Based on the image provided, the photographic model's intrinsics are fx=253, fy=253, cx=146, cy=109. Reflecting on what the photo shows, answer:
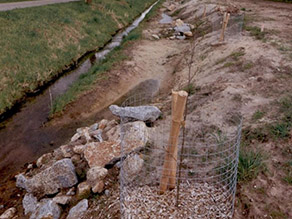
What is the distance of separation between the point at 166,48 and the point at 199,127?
1267 centimetres

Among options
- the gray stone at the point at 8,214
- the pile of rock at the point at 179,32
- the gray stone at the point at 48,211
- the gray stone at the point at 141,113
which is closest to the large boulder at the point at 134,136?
the gray stone at the point at 141,113

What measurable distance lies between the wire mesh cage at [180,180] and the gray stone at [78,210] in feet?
3.58

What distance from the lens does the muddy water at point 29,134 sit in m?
9.06

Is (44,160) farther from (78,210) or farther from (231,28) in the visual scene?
(231,28)

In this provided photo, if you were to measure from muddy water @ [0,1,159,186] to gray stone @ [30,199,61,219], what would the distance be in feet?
9.37

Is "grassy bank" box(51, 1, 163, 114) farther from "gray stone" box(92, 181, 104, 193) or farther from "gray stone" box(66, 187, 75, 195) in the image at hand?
"gray stone" box(92, 181, 104, 193)

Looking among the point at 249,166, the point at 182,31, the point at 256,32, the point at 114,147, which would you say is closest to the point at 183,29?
the point at 182,31

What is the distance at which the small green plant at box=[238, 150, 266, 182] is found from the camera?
5.01 m

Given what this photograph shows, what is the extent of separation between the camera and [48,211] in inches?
223

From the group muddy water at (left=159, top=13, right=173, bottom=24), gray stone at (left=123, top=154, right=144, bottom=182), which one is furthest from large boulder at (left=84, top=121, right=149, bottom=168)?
muddy water at (left=159, top=13, right=173, bottom=24)

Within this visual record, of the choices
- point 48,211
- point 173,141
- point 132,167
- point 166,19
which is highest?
point 173,141

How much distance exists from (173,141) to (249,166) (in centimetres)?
192

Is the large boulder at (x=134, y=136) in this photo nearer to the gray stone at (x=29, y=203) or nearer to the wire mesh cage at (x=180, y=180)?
the wire mesh cage at (x=180, y=180)

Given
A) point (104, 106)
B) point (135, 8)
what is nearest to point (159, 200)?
point (104, 106)
